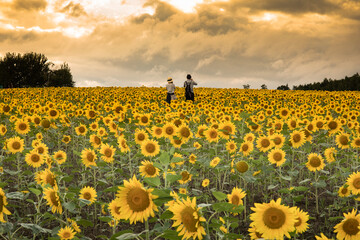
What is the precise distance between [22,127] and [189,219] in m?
6.95

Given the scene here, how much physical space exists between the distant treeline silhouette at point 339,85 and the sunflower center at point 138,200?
53026 millimetres

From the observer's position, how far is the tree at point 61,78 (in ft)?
243

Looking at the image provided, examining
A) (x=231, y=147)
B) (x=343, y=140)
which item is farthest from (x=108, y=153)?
(x=343, y=140)

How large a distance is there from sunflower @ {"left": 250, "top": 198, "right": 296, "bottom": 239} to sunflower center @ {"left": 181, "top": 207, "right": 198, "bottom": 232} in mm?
408

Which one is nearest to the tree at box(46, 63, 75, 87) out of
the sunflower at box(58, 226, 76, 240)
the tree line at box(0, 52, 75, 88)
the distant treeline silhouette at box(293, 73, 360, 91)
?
the tree line at box(0, 52, 75, 88)

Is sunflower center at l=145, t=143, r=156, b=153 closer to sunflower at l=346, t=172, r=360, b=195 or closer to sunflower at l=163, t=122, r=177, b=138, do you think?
sunflower at l=163, t=122, r=177, b=138

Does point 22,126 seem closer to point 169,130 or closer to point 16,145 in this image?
point 16,145

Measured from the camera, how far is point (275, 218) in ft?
6.66

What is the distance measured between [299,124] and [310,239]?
11.1 feet

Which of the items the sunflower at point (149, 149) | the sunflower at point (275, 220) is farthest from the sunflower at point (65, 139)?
the sunflower at point (275, 220)

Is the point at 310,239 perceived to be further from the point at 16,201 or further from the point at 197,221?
the point at 16,201

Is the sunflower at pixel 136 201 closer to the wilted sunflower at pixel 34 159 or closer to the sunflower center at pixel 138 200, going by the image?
the sunflower center at pixel 138 200

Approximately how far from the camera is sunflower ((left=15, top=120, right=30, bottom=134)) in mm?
7562

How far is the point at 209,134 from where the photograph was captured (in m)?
6.36
